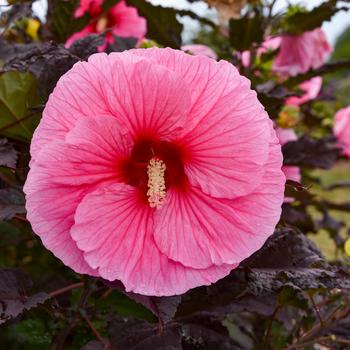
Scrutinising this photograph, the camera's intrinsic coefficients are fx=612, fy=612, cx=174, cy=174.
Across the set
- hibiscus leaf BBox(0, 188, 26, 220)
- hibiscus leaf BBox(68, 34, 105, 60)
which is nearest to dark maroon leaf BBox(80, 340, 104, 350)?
hibiscus leaf BBox(0, 188, 26, 220)

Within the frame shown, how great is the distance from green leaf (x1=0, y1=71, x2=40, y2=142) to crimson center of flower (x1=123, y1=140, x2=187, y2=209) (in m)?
0.18

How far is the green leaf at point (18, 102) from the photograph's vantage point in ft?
2.95

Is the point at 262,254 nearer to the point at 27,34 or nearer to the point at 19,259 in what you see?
the point at 19,259

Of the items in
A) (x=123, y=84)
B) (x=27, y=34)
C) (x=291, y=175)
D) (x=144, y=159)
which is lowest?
(x=291, y=175)

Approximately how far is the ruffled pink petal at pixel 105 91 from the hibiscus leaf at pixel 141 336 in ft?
1.10

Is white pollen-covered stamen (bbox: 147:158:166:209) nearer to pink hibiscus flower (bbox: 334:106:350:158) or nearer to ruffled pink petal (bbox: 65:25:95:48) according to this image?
ruffled pink petal (bbox: 65:25:95:48)

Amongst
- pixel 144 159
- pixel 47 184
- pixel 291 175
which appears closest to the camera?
pixel 47 184

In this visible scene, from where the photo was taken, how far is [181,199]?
799mm

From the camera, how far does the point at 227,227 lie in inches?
29.2

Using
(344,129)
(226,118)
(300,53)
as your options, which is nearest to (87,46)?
(226,118)

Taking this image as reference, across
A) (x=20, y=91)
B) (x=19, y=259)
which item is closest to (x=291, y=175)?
(x=19, y=259)

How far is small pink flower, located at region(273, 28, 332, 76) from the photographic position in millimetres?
1529

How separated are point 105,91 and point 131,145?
88 mm

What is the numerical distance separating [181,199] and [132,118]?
0.13 meters
